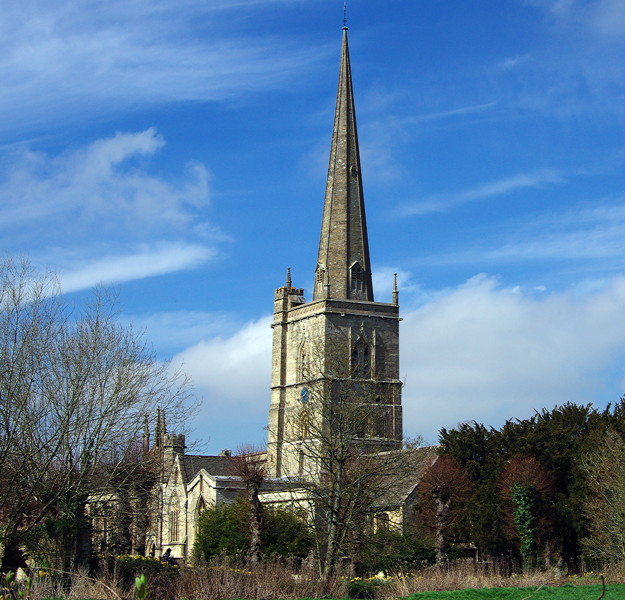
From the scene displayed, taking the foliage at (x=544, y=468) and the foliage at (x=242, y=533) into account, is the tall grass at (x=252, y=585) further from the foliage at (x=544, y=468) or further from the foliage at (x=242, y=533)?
the foliage at (x=544, y=468)

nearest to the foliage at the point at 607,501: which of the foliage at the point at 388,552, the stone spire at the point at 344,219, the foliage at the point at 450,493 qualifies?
the foliage at the point at 450,493

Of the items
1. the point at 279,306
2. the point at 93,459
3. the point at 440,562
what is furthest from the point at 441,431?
the point at 93,459

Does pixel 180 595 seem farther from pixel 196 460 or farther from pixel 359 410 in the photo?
pixel 196 460

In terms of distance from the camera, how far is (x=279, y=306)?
73.6 metres

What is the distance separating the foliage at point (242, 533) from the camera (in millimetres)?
44031

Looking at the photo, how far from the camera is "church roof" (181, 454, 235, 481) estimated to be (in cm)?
7056

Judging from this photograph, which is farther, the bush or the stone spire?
Answer: the stone spire

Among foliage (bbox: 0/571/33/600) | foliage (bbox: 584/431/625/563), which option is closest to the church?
foliage (bbox: 584/431/625/563)

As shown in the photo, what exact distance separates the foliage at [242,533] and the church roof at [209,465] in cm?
1822

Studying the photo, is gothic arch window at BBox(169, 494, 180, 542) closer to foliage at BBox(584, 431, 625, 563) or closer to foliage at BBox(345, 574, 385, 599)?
foliage at BBox(584, 431, 625, 563)

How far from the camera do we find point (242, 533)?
47156 mm

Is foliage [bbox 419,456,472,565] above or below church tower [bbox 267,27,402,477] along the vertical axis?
below

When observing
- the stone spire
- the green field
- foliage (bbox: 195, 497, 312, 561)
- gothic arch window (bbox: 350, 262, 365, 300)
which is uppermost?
the stone spire

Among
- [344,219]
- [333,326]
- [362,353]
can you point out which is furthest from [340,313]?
[344,219]
